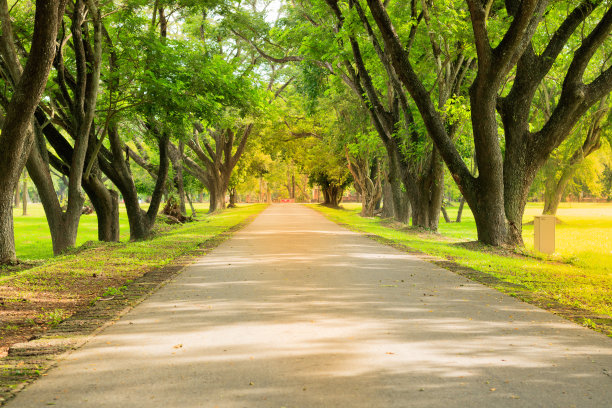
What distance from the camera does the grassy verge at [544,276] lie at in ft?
22.9

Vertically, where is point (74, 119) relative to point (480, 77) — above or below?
below

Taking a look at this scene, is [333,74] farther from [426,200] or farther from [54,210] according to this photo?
[54,210]

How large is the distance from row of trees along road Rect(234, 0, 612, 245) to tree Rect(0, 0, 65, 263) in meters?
8.23

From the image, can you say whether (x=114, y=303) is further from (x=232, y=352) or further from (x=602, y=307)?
(x=602, y=307)

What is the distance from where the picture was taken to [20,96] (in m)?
10.1

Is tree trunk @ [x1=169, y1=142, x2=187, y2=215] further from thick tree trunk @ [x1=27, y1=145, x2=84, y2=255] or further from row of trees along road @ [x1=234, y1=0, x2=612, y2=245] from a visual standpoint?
thick tree trunk @ [x1=27, y1=145, x2=84, y2=255]

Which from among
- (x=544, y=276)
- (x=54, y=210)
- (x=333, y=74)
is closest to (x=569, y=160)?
(x=333, y=74)

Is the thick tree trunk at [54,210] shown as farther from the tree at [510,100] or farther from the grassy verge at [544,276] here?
the tree at [510,100]

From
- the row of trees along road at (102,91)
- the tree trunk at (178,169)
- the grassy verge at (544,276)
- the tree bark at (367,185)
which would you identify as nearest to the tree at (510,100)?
the grassy verge at (544,276)

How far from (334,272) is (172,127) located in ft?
26.5

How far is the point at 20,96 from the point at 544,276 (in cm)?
930

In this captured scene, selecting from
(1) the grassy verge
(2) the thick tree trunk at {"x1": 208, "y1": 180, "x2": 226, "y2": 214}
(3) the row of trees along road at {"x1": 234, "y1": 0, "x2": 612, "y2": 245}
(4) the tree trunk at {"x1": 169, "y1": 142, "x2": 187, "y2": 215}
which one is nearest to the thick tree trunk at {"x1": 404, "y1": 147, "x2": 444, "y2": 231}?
(3) the row of trees along road at {"x1": 234, "y1": 0, "x2": 612, "y2": 245}

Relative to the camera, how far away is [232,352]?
16.4ft

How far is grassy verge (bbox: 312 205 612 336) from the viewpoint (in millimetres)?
6973
